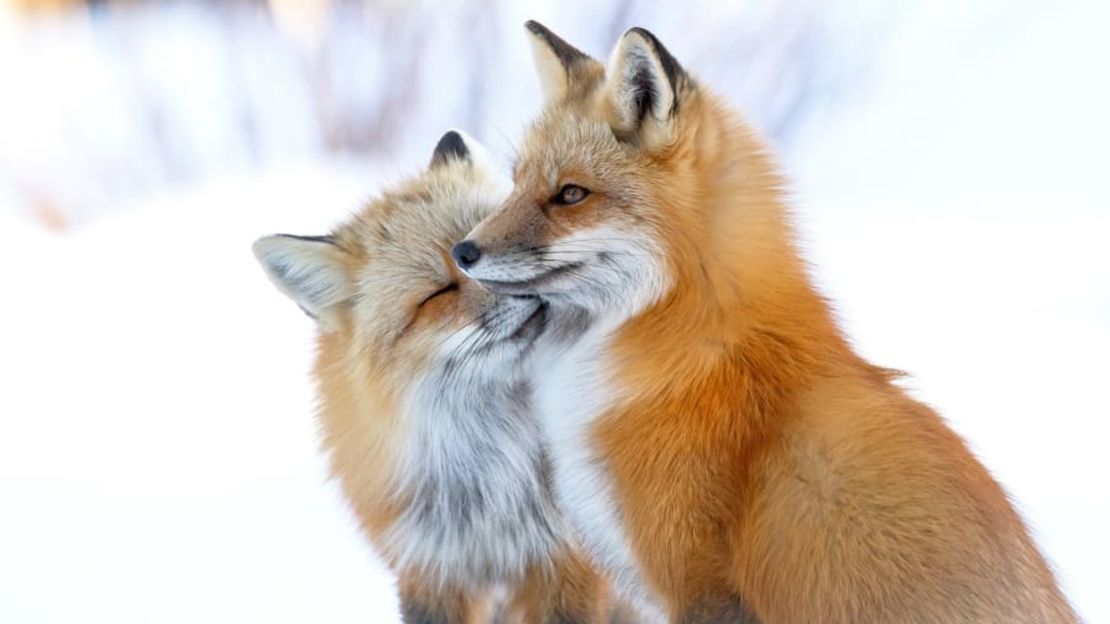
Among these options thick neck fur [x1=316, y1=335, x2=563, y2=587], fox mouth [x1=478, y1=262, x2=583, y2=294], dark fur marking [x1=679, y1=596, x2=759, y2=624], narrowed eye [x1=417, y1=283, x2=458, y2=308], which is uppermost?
fox mouth [x1=478, y1=262, x2=583, y2=294]

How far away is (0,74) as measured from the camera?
92.6 inches

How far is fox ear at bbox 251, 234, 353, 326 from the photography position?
1729mm

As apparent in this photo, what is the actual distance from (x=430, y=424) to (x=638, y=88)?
0.66 m

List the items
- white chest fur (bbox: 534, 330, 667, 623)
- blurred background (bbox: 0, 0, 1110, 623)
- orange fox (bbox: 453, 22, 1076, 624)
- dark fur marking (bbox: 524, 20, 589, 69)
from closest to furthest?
orange fox (bbox: 453, 22, 1076, 624) → white chest fur (bbox: 534, 330, 667, 623) → dark fur marking (bbox: 524, 20, 589, 69) → blurred background (bbox: 0, 0, 1110, 623)

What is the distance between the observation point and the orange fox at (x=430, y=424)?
177cm

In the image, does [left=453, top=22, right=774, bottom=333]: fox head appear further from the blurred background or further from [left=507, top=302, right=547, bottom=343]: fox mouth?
the blurred background

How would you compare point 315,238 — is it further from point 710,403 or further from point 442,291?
point 710,403

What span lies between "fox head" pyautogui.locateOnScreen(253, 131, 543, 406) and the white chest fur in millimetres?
118

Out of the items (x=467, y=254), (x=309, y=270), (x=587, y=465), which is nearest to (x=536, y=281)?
(x=467, y=254)

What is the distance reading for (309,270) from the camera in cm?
178

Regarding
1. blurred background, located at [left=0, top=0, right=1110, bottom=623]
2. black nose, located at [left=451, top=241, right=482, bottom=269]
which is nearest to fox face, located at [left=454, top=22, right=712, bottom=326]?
black nose, located at [left=451, top=241, right=482, bottom=269]

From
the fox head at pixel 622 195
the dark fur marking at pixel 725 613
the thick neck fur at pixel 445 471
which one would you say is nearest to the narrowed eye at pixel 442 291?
the thick neck fur at pixel 445 471

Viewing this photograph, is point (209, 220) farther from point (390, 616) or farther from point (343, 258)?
point (390, 616)

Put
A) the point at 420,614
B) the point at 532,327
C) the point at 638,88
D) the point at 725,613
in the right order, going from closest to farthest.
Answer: the point at 725,613, the point at 638,88, the point at 532,327, the point at 420,614
